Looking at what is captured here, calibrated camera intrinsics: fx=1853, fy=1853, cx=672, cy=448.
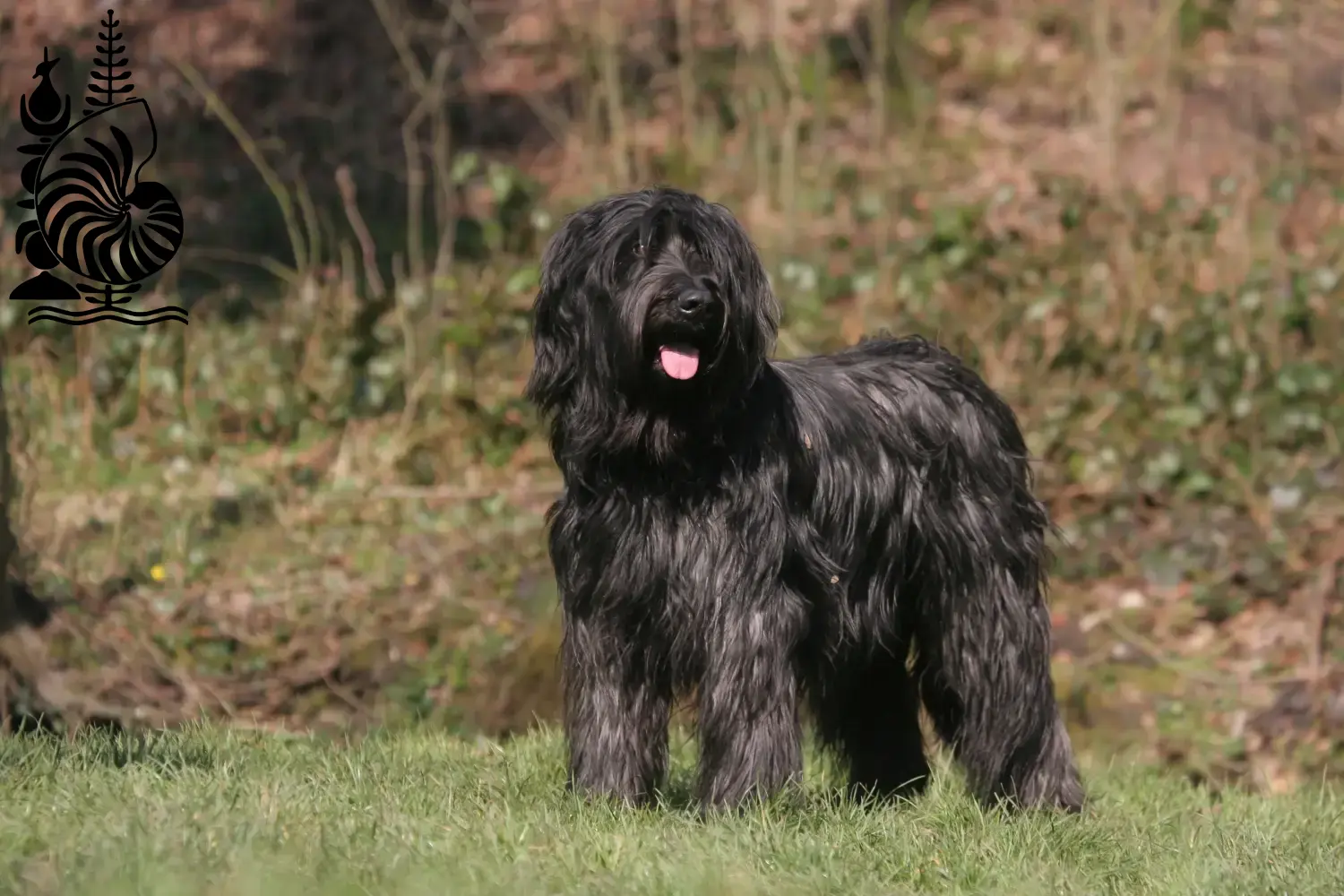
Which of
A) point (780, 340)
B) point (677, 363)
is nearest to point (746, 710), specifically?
point (677, 363)

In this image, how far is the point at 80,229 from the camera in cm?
1160

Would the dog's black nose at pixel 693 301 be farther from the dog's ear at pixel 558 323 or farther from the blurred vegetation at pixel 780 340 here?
the blurred vegetation at pixel 780 340

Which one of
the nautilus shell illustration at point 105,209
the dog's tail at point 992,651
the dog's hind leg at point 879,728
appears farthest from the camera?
the nautilus shell illustration at point 105,209

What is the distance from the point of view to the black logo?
11070 mm

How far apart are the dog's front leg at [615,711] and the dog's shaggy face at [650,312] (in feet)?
2.19

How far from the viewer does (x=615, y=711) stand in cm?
581

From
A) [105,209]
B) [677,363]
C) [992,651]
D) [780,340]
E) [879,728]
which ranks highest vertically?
[105,209]

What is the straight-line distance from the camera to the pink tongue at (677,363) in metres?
5.45

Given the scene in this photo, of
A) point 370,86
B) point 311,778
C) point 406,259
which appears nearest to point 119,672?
point 311,778

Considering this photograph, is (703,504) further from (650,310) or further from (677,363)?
(650,310)

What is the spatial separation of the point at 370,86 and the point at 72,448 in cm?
470

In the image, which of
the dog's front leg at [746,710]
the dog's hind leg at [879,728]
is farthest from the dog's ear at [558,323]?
the dog's hind leg at [879,728]

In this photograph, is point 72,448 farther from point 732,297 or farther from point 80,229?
point 732,297

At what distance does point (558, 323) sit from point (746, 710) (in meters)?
1.32
